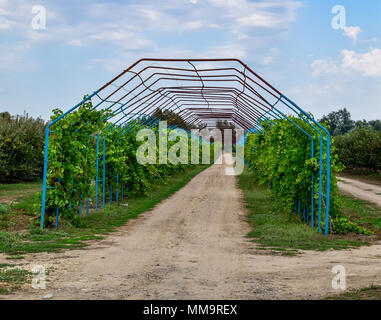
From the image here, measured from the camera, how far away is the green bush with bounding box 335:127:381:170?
3130cm

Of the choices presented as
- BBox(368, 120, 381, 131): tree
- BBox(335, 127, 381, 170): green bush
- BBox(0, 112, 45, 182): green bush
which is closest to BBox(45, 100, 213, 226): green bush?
BBox(0, 112, 45, 182): green bush

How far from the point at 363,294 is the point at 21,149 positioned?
22900 millimetres

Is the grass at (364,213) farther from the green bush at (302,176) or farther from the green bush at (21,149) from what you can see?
the green bush at (21,149)

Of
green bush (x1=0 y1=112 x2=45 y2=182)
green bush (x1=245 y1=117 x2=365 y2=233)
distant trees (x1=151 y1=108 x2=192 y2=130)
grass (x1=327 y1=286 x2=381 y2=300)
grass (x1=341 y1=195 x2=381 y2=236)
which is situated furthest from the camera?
green bush (x1=0 y1=112 x2=45 y2=182)

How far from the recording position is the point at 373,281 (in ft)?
21.6

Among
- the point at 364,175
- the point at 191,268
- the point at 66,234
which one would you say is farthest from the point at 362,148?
the point at 191,268

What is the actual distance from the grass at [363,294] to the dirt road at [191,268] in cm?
22

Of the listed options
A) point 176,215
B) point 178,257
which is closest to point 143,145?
point 176,215

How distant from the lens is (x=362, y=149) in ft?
110

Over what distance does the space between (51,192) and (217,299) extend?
6.51 m

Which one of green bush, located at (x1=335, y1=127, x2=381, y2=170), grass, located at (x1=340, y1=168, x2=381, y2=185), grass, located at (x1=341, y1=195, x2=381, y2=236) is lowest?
grass, located at (x1=341, y1=195, x2=381, y2=236)

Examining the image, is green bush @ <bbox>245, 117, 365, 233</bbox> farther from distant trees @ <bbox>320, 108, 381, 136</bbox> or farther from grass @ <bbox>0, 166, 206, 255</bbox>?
distant trees @ <bbox>320, 108, 381, 136</bbox>

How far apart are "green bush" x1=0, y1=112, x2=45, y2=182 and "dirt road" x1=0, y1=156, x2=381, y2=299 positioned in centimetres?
1606

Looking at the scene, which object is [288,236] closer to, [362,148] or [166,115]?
[166,115]
